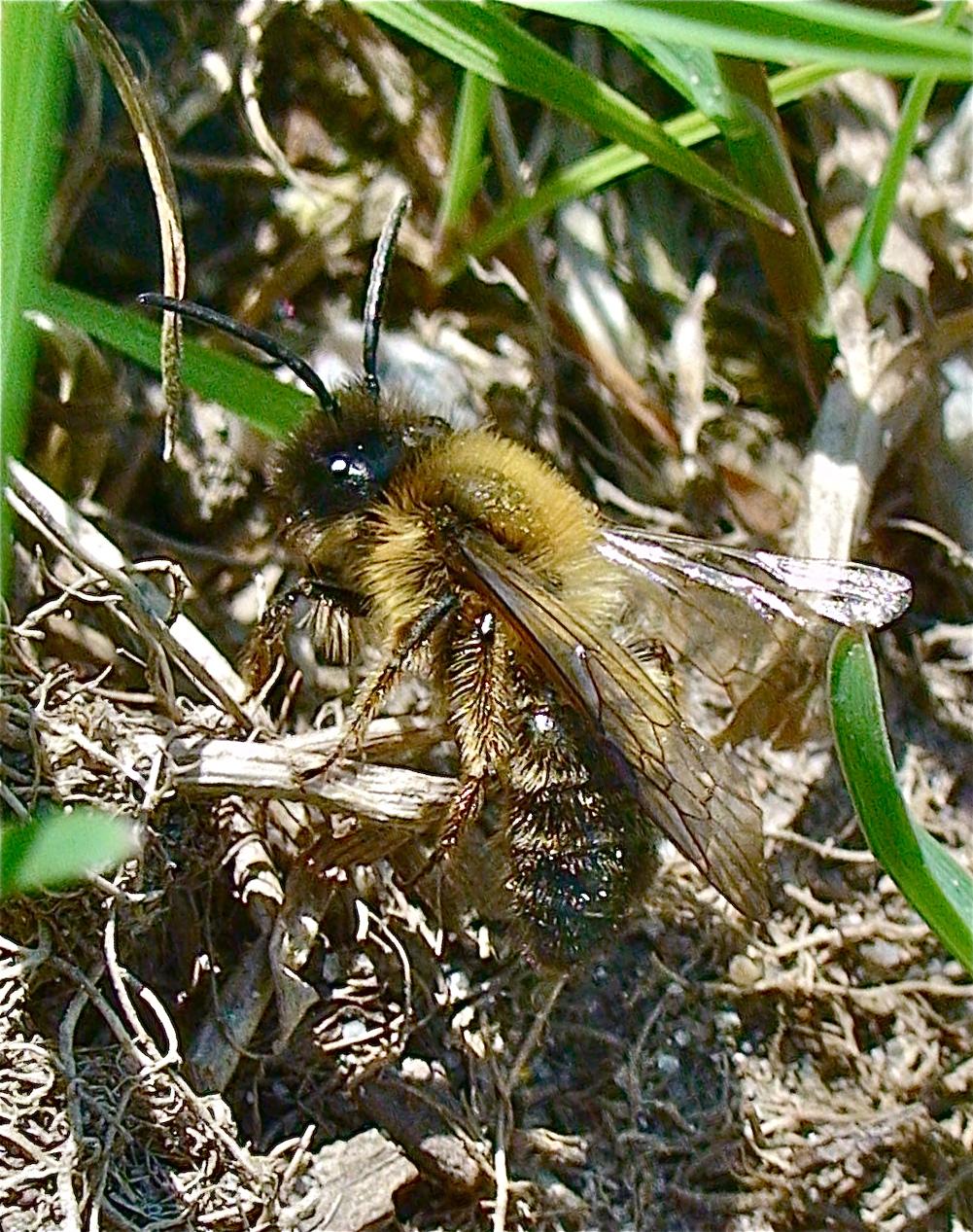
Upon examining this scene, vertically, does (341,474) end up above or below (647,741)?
above

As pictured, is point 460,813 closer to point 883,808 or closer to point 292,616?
point 292,616

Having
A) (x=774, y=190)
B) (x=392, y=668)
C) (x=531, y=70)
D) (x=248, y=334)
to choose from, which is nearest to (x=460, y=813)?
(x=392, y=668)

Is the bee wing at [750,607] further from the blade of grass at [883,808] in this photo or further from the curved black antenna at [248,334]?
the curved black antenna at [248,334]

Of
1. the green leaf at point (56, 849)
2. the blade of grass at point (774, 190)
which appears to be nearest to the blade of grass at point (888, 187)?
the blade of grass at point (774, 190)

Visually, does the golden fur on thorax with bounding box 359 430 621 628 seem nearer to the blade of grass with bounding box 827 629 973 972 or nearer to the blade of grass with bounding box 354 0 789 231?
the blade of grass with bounding box 827 629 973 972

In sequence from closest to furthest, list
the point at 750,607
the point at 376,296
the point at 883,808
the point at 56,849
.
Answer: the point at 56,849, the point at 883,808, the point at 750,607, the point at 376,296

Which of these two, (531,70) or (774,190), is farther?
(774,190)
